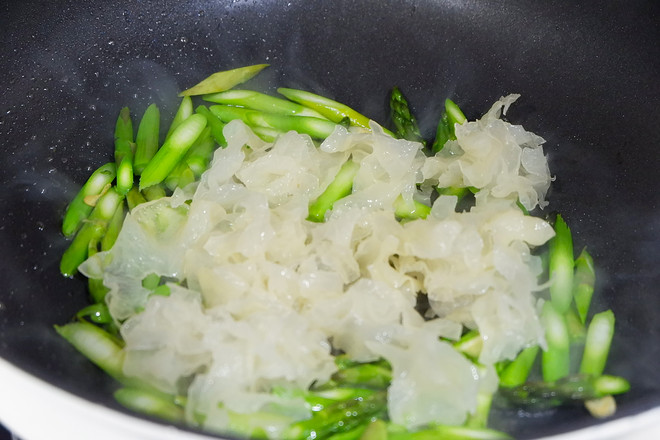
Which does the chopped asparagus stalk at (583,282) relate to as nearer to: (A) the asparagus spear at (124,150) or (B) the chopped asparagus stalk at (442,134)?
(B) the chopped asparagus stalk at (442,134)

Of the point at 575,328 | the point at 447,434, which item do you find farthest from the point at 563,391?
the point at 447,434

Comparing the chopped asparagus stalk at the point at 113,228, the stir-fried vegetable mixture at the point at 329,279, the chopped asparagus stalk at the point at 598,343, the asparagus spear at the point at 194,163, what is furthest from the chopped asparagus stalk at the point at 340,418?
the asparagus spear at the point at 194,163

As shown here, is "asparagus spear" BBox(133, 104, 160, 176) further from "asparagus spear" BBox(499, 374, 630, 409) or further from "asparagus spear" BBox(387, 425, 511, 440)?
"asparagus spear" BBox(499, 374, 630, 409)

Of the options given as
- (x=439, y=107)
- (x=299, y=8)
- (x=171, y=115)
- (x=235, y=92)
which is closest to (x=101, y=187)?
(x=171, y=115)

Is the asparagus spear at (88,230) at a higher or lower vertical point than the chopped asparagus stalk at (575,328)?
higher

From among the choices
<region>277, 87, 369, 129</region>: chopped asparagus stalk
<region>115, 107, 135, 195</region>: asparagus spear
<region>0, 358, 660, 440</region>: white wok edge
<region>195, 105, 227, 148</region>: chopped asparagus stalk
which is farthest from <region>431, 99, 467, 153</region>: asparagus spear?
<region>0, 358, 660, 440</region>: white wok edge

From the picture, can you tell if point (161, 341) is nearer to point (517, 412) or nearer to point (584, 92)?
point (517, 412)

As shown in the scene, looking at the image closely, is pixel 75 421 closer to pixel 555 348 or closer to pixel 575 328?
pixel 555 348
